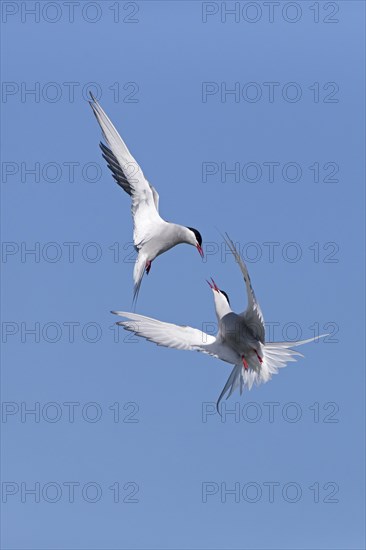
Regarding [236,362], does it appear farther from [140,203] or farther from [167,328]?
[140,203]

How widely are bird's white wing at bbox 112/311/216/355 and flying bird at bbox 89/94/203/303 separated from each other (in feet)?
2.79

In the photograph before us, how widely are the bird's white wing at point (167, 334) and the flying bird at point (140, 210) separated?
33.4 inches

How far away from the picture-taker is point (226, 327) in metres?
6.91

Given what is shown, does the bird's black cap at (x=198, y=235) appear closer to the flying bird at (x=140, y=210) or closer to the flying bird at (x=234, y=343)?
the flying bird at (x=140, y=210)

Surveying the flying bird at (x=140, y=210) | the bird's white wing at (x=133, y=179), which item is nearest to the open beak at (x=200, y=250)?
the flying bird at (x=140, y=210)

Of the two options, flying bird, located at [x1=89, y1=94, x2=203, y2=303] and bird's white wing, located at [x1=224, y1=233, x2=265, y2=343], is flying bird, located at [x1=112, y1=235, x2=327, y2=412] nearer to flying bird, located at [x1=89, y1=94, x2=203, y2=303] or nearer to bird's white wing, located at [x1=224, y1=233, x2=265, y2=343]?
bird's white wing, located at [x1=224, y1=233, x2=265, y2=343]

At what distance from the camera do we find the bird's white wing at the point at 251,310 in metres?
5.94

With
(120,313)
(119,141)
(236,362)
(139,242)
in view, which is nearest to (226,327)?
(236,362)

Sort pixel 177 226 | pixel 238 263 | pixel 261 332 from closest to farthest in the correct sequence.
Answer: pixel 238 263 < pixel 261 332 < pixel 177 226

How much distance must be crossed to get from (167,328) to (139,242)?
3.48ft

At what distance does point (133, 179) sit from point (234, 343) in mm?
1847

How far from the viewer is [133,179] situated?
26.3 feet

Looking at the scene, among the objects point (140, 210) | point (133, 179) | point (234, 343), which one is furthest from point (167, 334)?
point (133, 179)

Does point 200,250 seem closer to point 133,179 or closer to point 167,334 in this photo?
point 133,179
